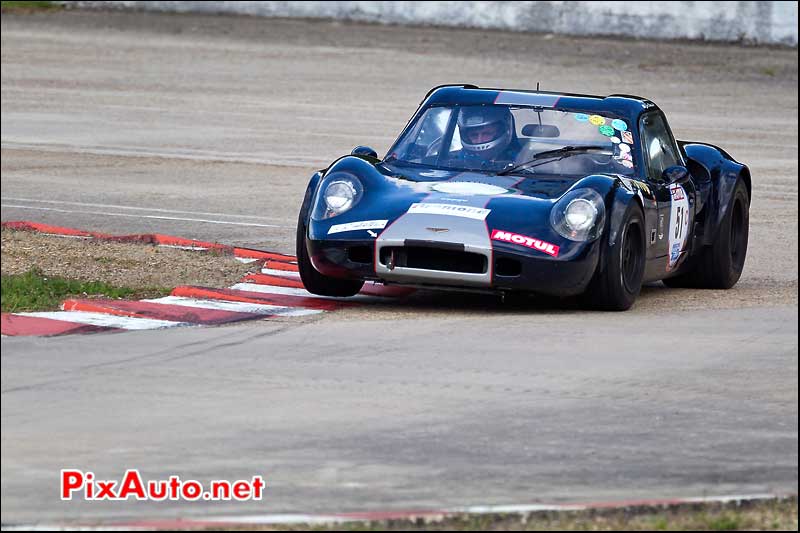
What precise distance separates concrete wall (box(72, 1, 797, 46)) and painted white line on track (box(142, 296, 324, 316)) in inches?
981

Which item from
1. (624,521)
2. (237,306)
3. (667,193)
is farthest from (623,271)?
(624,521)

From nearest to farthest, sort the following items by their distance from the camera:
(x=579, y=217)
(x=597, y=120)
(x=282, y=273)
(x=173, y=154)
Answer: (x=579, y=217) → (x=597, y=120) → (x=282, y=273) → (x=173, y=154)

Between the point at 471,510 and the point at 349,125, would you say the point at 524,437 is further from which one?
the point at 349,125

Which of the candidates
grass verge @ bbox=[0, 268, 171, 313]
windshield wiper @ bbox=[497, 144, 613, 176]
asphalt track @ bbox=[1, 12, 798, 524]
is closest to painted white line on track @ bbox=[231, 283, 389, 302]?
asphalt track @ bbox=[1, 12, 798, 524]

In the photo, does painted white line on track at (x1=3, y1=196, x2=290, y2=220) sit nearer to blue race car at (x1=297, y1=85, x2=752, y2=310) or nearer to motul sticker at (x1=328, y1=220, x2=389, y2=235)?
blue race car at (x1=297, y1=85, x2=752, y2=310)

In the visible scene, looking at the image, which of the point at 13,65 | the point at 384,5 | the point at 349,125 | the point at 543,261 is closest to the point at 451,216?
the point at 543,261

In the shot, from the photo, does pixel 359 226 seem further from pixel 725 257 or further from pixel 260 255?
Result: pixel 725 257

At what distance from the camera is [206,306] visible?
914 centimetres

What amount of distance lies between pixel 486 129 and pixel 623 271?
4.75ft

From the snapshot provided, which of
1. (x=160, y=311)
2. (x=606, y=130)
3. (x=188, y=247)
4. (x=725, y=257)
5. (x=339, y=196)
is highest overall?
(x=606, y=130)

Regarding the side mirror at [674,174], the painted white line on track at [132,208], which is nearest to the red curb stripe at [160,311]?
the side mirror at [674,174]

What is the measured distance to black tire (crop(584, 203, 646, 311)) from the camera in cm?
907

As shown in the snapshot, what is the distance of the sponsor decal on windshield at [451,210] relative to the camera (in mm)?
8898

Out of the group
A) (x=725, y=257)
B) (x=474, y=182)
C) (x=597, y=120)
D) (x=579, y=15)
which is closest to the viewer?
(x=474, y=182)
